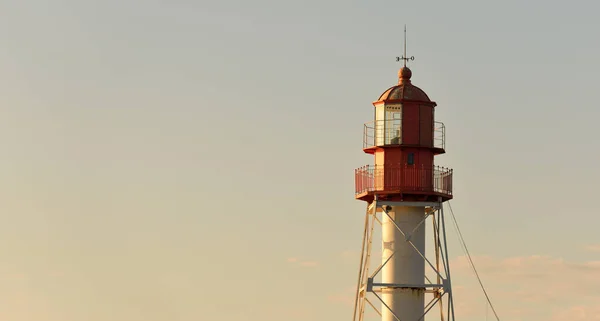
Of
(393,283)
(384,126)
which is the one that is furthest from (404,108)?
(393,283)

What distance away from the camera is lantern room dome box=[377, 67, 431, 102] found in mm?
129750

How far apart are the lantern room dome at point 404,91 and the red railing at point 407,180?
156 inches

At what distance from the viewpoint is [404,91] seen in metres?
130

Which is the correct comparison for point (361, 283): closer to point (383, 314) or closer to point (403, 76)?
point (383, 314)

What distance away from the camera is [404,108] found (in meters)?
130

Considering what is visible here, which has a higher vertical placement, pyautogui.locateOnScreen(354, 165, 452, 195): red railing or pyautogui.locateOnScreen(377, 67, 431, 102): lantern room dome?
A: pyautogui.locateOnScreen(377, 67, 431, 102): lantern room dome

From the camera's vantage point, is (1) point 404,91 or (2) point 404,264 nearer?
(2) point 404,264

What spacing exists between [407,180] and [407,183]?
0.16m

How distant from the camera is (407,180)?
128 meters

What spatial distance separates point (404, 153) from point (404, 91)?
11.9 ft

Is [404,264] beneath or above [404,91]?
beneath

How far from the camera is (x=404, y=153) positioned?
5074 inches

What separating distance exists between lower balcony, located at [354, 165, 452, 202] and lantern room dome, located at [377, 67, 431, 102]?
12.9ft

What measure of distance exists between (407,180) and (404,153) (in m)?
1.61
